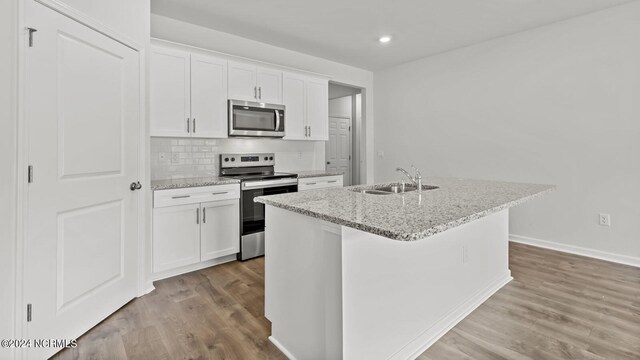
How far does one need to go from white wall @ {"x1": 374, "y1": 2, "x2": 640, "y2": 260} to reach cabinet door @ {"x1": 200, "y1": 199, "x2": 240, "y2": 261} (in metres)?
3.03

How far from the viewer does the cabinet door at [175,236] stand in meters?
2.81

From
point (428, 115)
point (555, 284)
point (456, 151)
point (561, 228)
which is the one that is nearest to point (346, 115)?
point (428, 115)

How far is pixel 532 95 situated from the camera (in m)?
3.74

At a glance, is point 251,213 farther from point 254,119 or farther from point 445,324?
point 445,324

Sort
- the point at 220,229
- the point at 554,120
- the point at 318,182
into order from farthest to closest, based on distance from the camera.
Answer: the point at 318,182 → the point at 554,120 → the point at 220,229

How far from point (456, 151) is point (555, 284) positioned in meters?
2.22

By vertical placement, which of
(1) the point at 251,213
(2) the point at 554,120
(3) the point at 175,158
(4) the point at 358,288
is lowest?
(4) the point at 358,288

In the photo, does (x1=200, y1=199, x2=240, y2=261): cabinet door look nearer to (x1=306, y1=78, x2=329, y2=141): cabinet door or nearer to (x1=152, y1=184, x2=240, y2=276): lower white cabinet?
(x1=152, y1=184, x2=240, y2=276): lower white cabinet

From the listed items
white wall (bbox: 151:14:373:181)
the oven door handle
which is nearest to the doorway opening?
white wall (bbox: 151:14:373:181)

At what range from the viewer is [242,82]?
143 inches

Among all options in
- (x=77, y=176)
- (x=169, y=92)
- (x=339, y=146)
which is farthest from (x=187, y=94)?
(x=339, y=146)

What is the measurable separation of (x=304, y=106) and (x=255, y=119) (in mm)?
838

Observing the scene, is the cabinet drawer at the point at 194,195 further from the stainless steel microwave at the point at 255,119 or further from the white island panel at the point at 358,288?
the white island panel at the point at 358,288

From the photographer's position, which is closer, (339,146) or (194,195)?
(194,195)
